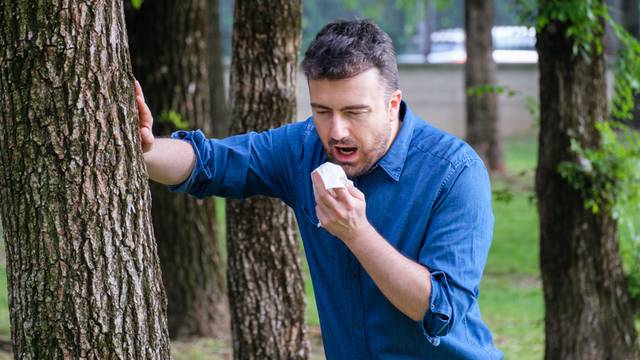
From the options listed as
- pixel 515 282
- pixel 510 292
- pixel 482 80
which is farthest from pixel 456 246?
pixel 482 80

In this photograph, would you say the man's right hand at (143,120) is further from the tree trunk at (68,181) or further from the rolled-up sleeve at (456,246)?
the rolled-up sleeve at (456,246)

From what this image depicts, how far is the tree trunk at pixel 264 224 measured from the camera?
5281mm

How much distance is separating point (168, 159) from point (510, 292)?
23.2 ft

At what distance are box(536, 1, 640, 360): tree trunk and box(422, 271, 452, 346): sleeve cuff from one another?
3.46 metres

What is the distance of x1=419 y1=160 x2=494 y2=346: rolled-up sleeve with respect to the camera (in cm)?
301

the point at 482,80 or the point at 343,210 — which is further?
the point at 482,80

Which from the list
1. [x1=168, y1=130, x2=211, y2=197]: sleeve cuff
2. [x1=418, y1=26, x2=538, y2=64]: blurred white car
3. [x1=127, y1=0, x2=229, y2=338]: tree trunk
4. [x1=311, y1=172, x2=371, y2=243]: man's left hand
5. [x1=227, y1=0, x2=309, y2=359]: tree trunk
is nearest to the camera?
[x1=311, y1=172, x2=371, y2=243]: man's left hand

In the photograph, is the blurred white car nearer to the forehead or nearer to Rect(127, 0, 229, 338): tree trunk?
Rect(127, 0, 229, 338): tree trunk

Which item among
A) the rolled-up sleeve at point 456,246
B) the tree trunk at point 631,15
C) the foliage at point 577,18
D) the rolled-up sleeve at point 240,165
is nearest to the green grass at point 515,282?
the foliage at point 577,18

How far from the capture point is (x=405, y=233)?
3.25 metres

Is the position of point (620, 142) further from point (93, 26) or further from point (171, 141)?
point (93, 26)

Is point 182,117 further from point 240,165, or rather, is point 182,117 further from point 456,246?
point 456,246

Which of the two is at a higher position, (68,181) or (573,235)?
(68,181)

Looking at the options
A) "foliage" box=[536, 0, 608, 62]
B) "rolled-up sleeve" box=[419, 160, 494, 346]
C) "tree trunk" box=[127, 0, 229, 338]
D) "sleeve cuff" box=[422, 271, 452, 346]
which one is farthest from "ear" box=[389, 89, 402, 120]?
"tree trunk" box=[127, 0, 229, 338]
